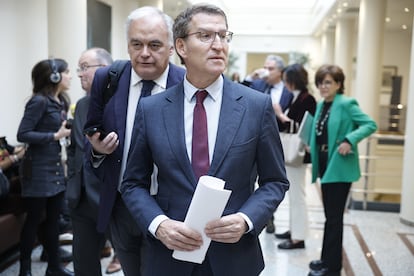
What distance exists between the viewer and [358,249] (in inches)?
189

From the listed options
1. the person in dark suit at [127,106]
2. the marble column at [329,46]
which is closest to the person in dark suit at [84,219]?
the person in dark suit at [127,106]

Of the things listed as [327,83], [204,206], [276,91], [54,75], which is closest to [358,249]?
[276,91]

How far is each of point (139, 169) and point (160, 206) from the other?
17 centimetres

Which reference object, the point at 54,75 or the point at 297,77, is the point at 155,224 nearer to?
the point at 54,75

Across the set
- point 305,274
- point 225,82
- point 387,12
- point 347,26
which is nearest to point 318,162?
point 305,274

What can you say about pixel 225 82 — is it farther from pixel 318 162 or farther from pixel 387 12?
pixel 387 12

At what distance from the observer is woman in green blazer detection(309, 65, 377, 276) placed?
3.66m

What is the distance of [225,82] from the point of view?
5.71 ft

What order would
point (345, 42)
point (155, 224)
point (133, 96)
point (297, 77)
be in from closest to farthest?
point (155, 224)
point (133, 96)
point (297, 77)
point (345, 42)

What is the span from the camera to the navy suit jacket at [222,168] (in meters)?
1.59

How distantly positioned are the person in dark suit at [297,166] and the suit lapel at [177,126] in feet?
9.40

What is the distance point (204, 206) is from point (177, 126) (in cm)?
36

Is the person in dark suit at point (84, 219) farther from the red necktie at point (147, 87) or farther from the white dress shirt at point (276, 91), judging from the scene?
the white dress shirt at point (276, 91)

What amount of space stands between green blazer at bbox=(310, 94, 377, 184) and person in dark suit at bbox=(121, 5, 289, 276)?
210 cm
